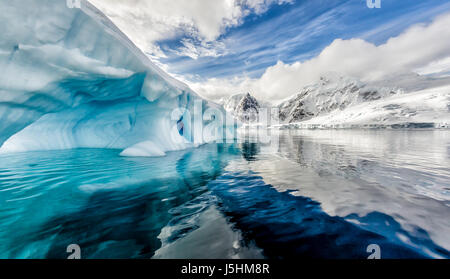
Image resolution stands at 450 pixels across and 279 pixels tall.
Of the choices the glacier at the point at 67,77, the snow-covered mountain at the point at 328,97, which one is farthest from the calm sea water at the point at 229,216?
A: the snow-covered mountain at the point at 328,97

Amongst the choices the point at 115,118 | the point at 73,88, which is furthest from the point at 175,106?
the point at 73,88

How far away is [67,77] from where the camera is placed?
581cm

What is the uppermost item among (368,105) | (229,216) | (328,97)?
(328,97)

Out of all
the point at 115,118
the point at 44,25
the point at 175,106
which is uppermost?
the point at 44,25

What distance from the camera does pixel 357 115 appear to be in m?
75.0

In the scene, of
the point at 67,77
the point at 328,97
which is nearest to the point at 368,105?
the point at 328,97

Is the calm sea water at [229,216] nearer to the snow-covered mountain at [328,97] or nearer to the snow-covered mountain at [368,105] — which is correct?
the snow-covered mountain at [368,105]

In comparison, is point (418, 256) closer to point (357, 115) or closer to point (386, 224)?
point (386, 224)

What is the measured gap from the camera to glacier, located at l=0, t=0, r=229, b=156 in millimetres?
4504

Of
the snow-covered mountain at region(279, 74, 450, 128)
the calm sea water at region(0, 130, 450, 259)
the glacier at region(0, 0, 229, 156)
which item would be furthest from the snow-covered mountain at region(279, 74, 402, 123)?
the calm sea water at region(0, 130, 450, 259)

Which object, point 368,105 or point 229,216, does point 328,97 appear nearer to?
point 368,105

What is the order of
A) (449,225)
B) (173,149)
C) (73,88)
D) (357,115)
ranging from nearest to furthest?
(449,225)
(73,88)
(173,149)
(357,115)
